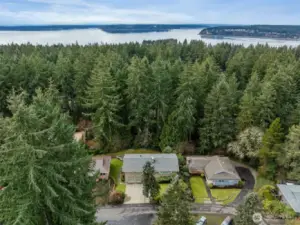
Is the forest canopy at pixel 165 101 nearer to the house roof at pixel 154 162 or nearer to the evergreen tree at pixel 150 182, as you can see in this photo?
the house roof at pixel 154 162

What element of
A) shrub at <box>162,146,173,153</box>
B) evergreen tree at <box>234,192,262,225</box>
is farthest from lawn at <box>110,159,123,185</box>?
evergreen tree at <box>234,192,262,225</box>

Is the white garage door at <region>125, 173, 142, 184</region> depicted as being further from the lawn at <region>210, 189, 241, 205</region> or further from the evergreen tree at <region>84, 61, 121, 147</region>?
the lawn at <region>210, 189, 241, 205</region>

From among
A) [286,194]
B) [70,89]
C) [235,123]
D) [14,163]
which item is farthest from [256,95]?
[14,163]

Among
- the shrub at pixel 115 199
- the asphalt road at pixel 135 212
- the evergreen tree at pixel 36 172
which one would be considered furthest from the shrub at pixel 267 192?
the evergreen tree at pixel 36 172

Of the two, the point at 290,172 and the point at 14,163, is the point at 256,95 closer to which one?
the point at 290,172

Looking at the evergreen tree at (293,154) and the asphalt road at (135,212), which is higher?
the evergreen tree at (293,154)

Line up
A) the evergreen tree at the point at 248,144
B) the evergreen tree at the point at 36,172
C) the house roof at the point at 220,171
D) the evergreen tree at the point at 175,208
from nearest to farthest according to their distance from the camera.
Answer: the evergreen tree at the point at 36,172 → the evergreen tree at the point at 175,208 → the house roof at the point at 220,171 → the evergreen tree at the point at 248,144

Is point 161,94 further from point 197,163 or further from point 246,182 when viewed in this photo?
point 246,182
